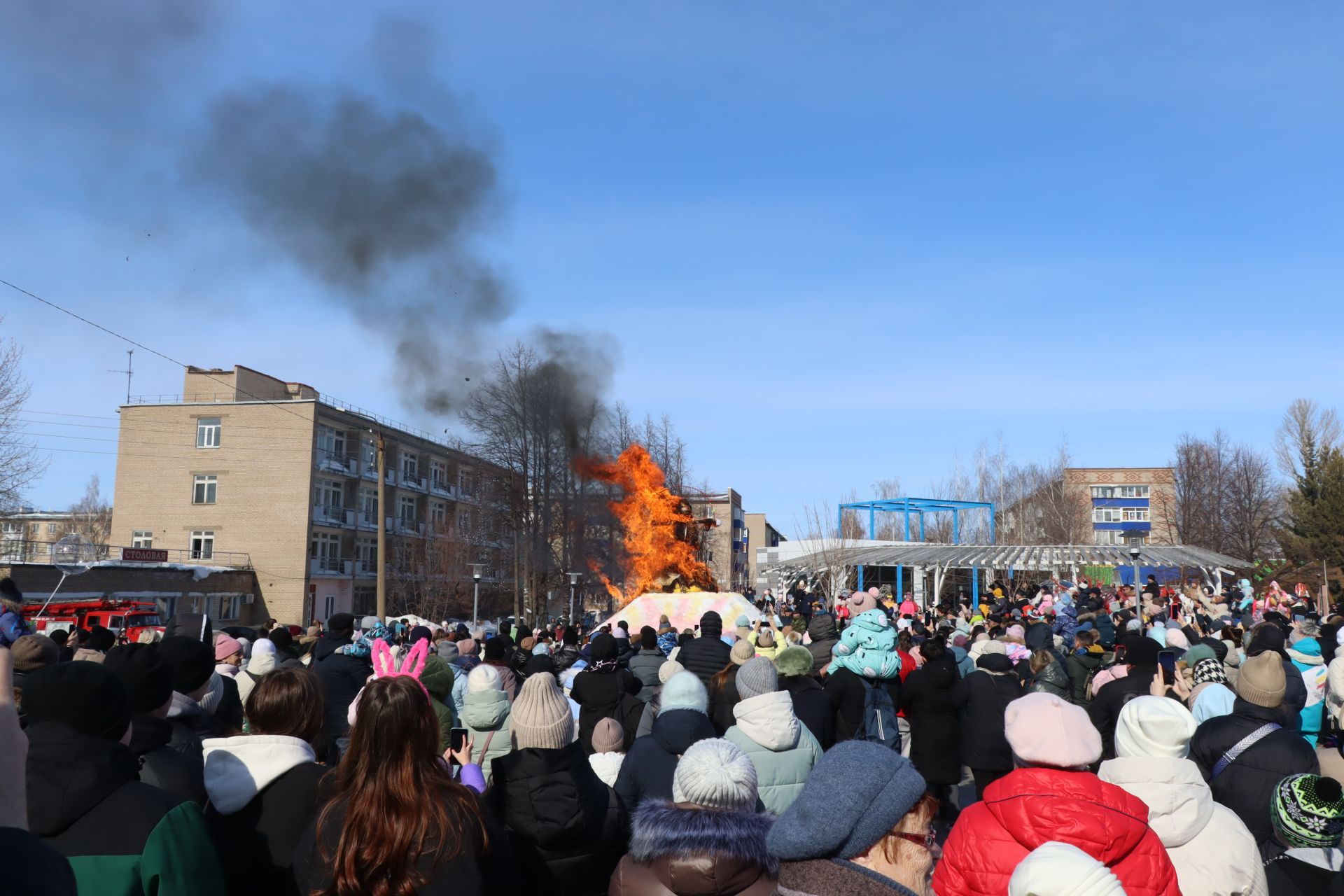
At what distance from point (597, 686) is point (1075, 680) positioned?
6.27 meters

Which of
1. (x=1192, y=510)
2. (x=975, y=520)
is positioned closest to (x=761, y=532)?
(x=975, y=520)

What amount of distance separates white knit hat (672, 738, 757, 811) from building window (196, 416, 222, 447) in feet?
172

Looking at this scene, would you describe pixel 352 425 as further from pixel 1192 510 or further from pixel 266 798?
pixel 266 798

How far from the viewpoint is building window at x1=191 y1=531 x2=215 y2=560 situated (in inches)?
1940

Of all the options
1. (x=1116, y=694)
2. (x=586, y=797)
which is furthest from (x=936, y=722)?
(x=586, y=797)

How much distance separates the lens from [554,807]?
151 inches

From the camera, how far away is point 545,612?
158 feet

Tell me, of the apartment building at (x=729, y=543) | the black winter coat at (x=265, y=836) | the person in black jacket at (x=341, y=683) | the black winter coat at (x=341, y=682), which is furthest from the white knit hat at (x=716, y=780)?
the apartment building at (x=729, y=543)

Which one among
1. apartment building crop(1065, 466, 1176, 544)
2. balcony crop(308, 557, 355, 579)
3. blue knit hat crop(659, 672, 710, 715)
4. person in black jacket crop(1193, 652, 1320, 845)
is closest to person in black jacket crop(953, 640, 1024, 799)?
person in black jacket crop(1193, 652, 1320, 845)

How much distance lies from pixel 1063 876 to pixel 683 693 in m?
3.95

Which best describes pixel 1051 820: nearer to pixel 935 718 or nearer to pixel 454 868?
pixel 454 868

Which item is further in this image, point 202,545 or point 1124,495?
point 1124,495

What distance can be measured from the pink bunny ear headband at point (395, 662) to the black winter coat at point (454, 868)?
3.06ft

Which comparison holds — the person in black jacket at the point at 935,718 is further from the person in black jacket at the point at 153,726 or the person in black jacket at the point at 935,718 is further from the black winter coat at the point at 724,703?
the person in black jacket at the point at 153,726
